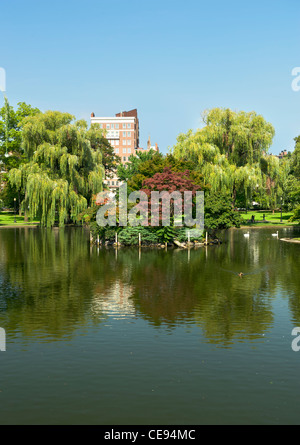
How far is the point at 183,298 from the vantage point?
2345 cm

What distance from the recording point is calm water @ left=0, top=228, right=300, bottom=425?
11625 mm

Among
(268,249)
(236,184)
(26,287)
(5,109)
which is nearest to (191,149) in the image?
(236,184)

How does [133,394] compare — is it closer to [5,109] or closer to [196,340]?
[196,340]

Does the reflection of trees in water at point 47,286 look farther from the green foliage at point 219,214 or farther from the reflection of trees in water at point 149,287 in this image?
the green foliage at point 219,214

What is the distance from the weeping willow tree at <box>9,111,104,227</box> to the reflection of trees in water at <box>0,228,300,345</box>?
72.5 ft

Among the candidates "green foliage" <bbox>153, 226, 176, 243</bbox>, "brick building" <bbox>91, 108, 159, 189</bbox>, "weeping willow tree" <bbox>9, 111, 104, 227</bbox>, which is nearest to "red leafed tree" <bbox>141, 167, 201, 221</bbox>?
"green foliage" <bbox>153, 226, 176, 243</bbox>

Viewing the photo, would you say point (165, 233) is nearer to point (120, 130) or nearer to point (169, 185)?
point (169, 185)

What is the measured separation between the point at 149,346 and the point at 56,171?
186 ft

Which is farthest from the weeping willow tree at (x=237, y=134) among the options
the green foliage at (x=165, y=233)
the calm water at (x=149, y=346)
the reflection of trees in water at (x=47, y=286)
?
the calm water at (x=149, y=346)

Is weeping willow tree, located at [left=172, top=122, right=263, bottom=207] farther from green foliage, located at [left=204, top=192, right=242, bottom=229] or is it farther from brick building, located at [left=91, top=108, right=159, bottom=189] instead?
brick building, located at [left=91, top=108, right=159, bottom=189]

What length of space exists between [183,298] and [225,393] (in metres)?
11.1

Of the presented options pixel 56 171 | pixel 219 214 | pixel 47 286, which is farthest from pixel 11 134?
pixel 47 286

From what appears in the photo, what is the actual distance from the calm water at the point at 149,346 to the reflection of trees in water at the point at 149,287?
8 centimetres

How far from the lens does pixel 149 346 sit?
16.0 m
